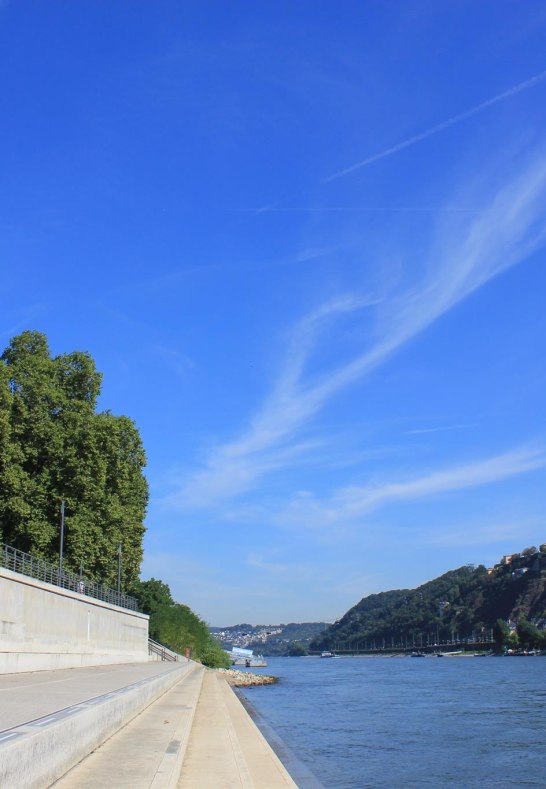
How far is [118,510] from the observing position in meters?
45.2

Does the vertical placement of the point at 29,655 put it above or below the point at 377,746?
above

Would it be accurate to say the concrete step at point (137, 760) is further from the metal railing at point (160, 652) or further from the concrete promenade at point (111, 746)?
the metal railing at point (160, 652)

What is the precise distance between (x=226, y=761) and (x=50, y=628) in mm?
16346

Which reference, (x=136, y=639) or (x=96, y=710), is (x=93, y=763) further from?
(x=136, y=639)

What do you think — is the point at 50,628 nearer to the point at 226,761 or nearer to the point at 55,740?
the point at 226,761

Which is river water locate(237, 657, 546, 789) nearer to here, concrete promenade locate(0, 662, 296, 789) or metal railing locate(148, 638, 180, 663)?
concrete promenade locate(0, 662, 296, 789)

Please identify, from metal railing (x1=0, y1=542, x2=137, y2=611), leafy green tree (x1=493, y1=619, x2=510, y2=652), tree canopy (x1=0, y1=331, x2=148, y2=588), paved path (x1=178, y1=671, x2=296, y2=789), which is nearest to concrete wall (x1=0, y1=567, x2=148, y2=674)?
metal railing (x1=0, y1=542, x2=137, y2=611)

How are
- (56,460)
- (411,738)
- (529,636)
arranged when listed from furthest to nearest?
(529,636), (56,460), (411,738)

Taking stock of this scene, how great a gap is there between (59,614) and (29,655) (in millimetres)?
5780

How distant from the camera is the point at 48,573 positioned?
35656mm

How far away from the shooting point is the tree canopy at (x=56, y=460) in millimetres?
39906

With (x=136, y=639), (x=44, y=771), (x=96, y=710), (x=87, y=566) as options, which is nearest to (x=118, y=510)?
(x=87, y=566)

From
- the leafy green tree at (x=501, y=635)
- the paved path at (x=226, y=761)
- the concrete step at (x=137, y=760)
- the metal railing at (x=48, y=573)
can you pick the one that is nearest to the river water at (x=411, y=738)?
the paved path at (x=226, y=761)

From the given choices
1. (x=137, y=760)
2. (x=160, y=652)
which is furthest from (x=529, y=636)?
(x=137, y=760)
